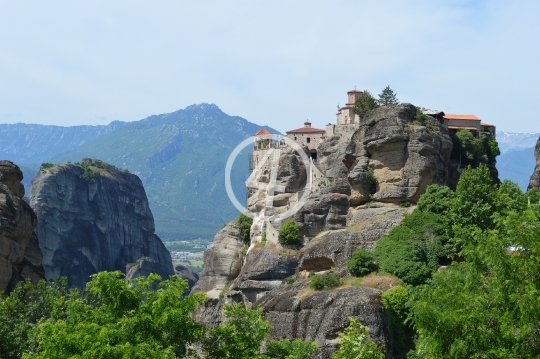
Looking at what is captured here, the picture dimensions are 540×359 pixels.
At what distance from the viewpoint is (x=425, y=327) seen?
28.5m

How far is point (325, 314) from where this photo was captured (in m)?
52.8

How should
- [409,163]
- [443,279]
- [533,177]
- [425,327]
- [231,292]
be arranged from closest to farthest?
[425,327]
[443,279]
[409,163]
[231,292]
[533,177]

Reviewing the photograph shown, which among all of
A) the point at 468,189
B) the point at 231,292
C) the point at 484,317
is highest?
the point at 468,189

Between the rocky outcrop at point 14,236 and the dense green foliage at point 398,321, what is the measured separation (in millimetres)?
21740

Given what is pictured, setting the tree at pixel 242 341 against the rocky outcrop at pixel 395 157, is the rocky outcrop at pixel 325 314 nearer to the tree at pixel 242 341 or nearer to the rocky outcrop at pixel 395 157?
the rocky outcrop at pixel 395 157

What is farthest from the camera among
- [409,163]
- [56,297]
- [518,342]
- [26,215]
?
[409,163]

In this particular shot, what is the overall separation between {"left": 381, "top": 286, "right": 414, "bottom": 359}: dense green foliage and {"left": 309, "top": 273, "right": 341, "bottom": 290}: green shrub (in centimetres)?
486

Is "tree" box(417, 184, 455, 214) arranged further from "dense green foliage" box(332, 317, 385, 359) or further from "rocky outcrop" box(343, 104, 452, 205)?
"dense green foliage" box(332, 317, 385, 359)

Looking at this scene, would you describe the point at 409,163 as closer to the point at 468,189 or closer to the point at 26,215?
the point at 468,189

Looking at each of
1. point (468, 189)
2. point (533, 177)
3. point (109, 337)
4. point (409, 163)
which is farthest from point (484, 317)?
point (533, 177)

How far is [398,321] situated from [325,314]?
4.36 metres

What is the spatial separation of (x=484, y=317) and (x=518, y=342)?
1.32 metres

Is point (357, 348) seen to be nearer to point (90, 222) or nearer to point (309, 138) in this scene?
point (309, 138)

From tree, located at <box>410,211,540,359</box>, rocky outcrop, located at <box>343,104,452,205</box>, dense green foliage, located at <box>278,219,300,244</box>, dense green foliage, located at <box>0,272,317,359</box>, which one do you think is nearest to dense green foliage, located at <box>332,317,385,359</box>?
dense green foliage, located at <box>0,272,317,359</box>
